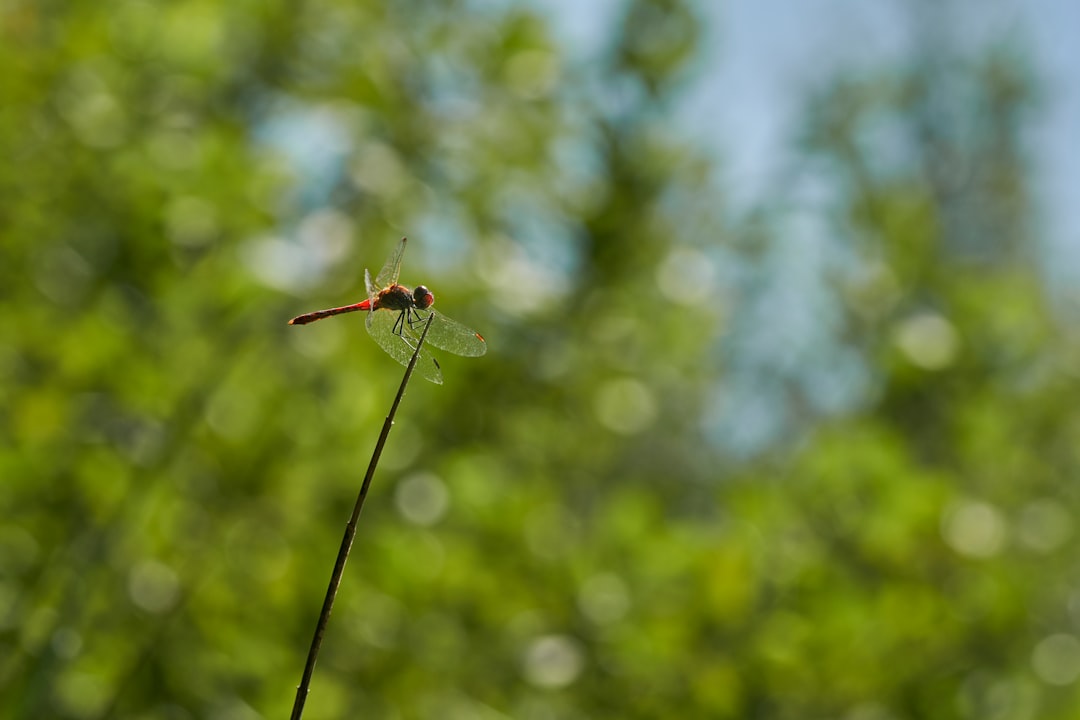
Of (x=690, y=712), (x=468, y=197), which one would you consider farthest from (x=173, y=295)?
(x=690, y=712)

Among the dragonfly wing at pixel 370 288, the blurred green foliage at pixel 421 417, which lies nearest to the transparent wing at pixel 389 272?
the dragonfly wing at pixel 370 288

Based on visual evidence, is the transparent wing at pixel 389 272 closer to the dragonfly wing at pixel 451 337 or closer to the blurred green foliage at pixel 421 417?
the dragonfly wing at pixel 451 337

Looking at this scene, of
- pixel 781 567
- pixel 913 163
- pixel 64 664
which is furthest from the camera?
pixel 913 163

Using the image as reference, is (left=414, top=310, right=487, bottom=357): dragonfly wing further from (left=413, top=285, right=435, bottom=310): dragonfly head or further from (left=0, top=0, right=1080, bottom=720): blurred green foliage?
(left=0, top=0, right=1080, bottom=720): blurred green foliage

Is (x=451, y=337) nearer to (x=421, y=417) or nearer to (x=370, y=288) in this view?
(x=370, y=288)

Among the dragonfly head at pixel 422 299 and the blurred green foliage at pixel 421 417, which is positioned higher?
the blurred green foliage at pixel 421 417

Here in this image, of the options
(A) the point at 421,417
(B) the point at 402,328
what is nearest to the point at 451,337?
(B) the point at 402,328

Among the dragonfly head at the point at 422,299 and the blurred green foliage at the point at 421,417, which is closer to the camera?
the dragonfly head at the point at 422,299

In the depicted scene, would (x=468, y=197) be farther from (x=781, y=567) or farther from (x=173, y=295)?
(x=781, y=567)

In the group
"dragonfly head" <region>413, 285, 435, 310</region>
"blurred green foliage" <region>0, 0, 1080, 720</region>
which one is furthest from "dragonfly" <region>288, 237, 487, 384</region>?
"blurred green foliage" <region>0, 0, 1080, 720</region>
